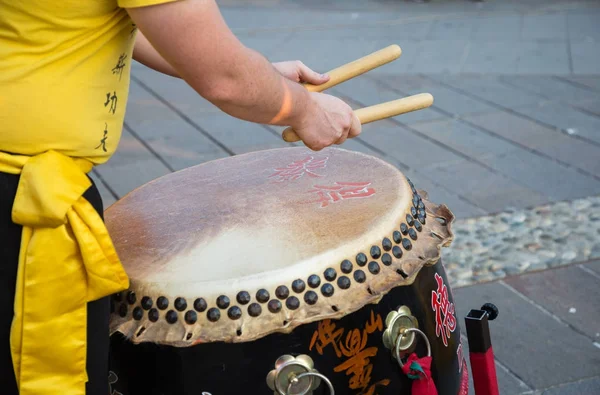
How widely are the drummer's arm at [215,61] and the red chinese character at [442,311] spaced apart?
1.38 feet

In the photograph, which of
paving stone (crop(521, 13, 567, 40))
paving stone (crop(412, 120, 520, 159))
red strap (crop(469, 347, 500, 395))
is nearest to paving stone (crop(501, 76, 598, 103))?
paving stone (crop(412, 120, 520, 159))

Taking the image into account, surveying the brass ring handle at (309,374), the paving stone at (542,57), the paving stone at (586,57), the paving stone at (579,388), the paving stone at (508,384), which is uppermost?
the brass ring handle at (309,374)

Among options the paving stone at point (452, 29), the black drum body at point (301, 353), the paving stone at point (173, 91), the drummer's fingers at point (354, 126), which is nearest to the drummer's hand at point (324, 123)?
the drummer's fingers at point (354, 126)

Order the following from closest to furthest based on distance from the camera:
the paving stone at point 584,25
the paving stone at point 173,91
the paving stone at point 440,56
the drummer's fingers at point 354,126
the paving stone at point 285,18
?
the drummer's fingers at point 354,126
the paving stone at point 173,91
the paving stone at point 440,56
the paving stone at point 584,25
the paving stone at point 285,18

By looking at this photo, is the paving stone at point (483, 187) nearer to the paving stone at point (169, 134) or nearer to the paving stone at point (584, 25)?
the paving stone at point (169, 134)

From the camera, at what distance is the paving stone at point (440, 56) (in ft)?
14.6

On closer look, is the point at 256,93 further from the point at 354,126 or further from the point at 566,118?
the point at 566,118

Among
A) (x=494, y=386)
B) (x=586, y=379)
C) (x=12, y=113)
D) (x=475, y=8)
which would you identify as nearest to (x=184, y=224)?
(x=12, y=113)

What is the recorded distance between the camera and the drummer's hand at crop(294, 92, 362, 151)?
1.27 metres

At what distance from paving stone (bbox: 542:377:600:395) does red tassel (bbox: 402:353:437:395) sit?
2.52ft

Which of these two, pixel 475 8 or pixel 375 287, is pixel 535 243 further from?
pixel 475 8

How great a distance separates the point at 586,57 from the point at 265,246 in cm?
373

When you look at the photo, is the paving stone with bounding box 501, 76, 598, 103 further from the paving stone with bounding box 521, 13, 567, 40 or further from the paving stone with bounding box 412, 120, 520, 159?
the paving stone with bounding box 521, 13, 567, 40

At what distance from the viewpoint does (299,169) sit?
1568 millimetres
